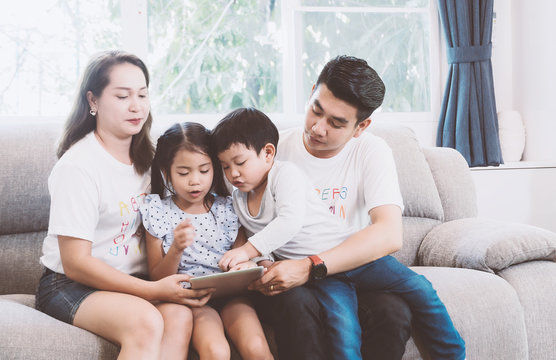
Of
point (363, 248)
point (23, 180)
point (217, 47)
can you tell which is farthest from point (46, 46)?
point (363, 248)

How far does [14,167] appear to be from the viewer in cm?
180

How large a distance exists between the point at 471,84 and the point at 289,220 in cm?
209

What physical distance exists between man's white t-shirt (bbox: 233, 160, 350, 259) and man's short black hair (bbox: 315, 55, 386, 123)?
27cm

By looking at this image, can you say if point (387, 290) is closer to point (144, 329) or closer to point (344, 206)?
point (344, 206)

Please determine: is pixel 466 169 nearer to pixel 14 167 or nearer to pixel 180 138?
pixel 180 138

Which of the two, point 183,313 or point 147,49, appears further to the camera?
point 147,49

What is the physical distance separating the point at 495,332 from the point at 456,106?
1.88 meters

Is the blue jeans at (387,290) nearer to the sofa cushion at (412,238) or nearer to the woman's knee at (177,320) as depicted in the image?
the woman's knee at (177,320)

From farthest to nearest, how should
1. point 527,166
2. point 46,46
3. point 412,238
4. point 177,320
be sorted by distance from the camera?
point 527,166 < point 46,46 < point 412,238 < point 177,320

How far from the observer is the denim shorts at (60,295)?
136 cm

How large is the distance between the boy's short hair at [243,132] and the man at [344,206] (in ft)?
0.53

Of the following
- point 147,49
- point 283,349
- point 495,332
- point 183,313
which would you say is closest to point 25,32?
point 147,49

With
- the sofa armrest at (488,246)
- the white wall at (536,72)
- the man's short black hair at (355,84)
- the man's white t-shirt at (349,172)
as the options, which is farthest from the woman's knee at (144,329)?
the white wall at (536,72)

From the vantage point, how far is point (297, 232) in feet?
4.84
